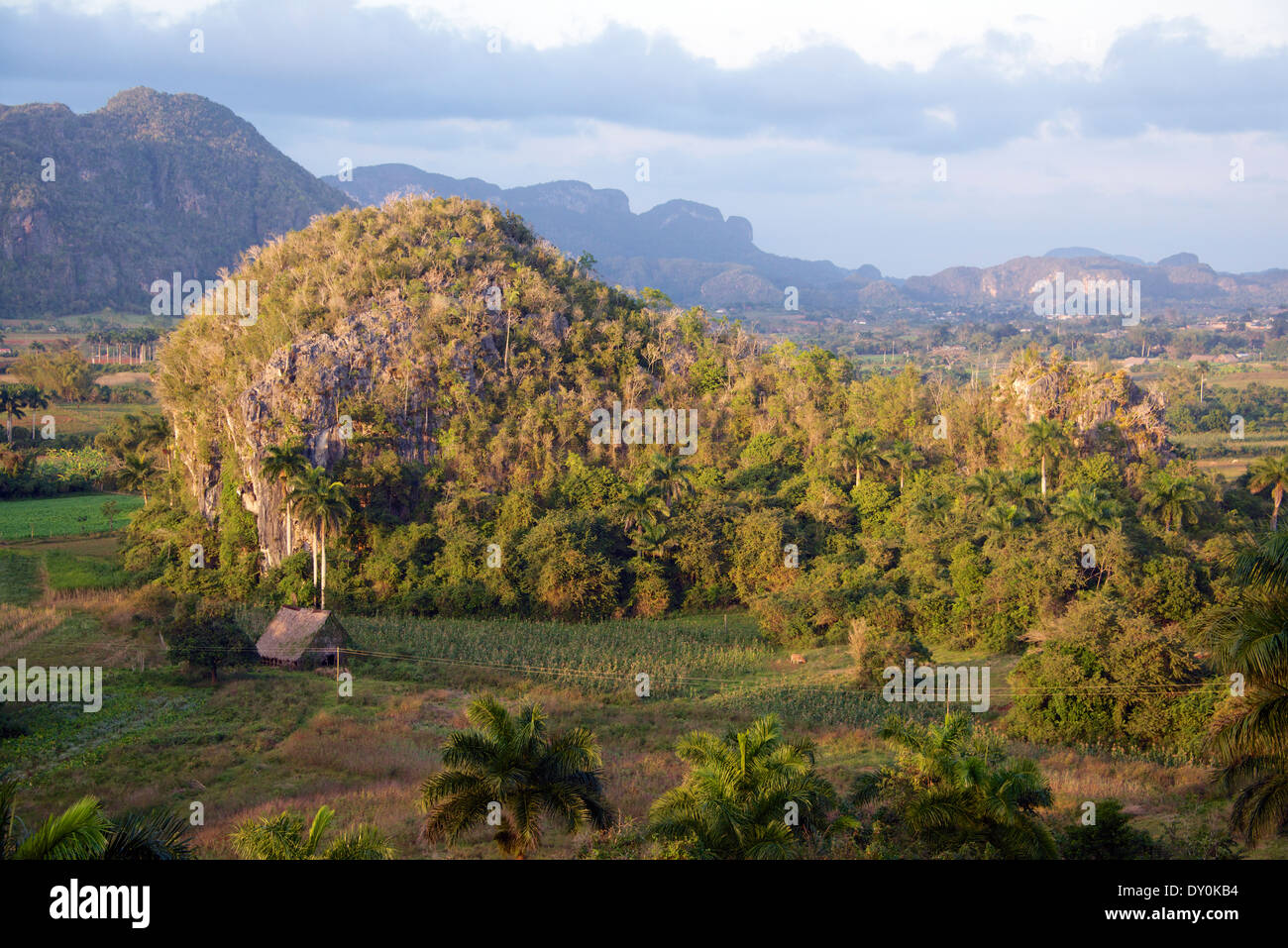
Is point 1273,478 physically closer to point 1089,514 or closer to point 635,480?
point 1089,514

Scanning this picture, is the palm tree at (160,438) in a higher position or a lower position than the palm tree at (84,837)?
higher

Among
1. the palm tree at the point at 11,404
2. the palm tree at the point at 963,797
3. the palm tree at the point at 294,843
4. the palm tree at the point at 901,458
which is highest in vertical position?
the palm tree at the point at 11,404

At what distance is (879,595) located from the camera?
3659 cm

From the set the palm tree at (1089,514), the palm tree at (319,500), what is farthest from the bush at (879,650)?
the palm tree at (319,500)

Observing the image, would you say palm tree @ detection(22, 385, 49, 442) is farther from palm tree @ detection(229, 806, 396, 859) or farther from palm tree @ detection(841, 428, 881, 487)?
palm tree @ detection(229, 806, 396, 859)

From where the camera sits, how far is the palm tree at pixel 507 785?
13.6 metres

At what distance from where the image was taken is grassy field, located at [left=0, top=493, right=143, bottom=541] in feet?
155

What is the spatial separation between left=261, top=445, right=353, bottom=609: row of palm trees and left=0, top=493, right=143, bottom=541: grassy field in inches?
714

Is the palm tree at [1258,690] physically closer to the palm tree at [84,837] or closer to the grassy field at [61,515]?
the palm tree at [84,837]

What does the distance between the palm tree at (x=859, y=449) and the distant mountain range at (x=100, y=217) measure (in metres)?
117
